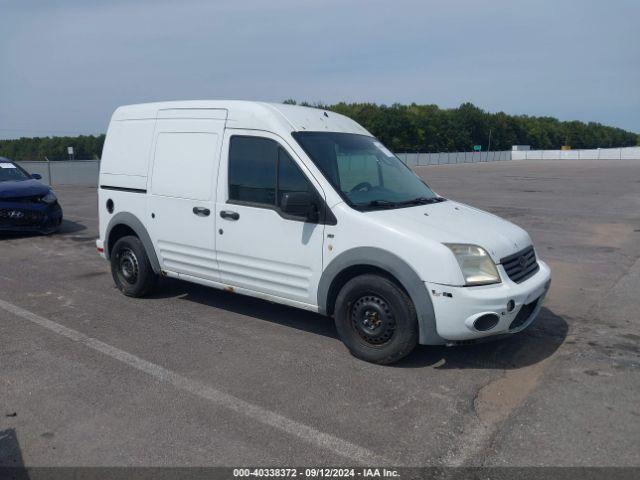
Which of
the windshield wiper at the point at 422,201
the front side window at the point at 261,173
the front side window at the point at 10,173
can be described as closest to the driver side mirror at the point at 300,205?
the front side window at the point at 261,173

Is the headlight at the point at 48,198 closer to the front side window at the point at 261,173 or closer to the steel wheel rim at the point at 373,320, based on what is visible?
the front side window at the point at 261,173

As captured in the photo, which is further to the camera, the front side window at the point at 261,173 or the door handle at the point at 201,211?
the door handle at the point at 201,211

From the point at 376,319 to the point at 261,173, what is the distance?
172cm

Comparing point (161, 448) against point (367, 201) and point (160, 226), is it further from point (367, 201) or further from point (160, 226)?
point (160, 226)

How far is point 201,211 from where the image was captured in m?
5.73

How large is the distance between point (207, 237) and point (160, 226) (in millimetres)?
754

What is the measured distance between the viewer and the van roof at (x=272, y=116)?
532 centimetres

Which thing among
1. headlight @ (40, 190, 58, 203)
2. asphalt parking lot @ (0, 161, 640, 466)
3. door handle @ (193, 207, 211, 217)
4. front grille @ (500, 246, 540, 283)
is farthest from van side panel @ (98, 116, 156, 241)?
headlight @ (40, 190, 58, 203)

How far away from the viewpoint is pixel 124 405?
4.04 metres

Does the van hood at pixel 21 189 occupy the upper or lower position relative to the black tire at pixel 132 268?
upper

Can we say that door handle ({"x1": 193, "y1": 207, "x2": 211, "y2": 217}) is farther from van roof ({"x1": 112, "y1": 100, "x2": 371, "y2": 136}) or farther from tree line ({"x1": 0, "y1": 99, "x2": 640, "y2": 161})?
tree line ({"x1": 0, "y1": 99, "x2": 640, "y2": 161})

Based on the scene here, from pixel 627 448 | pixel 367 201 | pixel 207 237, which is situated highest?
pixel 367 201

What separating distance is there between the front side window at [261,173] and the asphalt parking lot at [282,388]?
132 cm

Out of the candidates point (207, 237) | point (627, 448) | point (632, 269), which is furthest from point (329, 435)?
point (632, 269)
